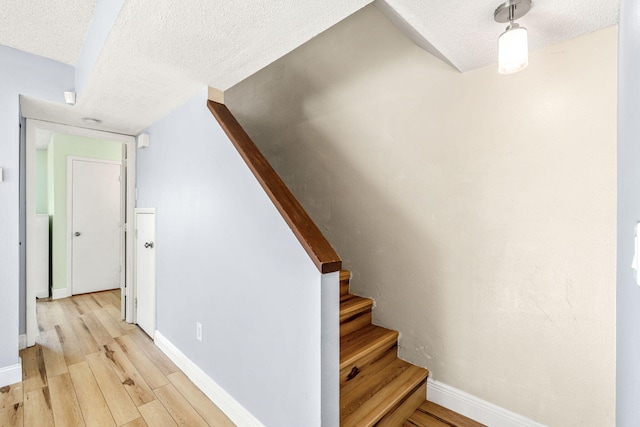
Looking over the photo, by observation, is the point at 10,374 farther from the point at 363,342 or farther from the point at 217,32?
the point at 217,32

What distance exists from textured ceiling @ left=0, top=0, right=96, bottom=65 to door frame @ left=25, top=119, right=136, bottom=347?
30.1 inches

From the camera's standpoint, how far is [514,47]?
1147 millimetres

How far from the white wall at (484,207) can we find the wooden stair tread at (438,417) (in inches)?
6.5

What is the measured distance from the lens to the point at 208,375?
1976mm

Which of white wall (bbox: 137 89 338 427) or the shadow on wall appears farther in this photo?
the shadow on wall

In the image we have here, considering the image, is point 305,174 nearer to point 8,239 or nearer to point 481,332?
point 481,332

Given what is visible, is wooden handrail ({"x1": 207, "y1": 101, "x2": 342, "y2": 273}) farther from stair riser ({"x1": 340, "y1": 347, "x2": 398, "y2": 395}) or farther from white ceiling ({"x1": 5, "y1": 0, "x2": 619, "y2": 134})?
stair riser ({"x1": 340, "y1": 347, "x2": 398, "y2": 395})

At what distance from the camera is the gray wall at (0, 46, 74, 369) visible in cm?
205

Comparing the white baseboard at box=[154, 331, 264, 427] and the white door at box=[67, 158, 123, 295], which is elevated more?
the white door at box=[67, 158, 123, 295]

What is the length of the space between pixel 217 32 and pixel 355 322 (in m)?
1.86

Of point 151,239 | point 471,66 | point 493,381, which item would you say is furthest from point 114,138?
point 493,381

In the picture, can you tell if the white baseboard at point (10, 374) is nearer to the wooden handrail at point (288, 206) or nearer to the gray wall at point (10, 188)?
the gray wall at point (10, 188)

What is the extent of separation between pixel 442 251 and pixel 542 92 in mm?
960

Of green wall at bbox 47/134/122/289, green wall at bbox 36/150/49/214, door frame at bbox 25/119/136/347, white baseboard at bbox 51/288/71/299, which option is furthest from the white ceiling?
green wall at bbox 36/150/49/214
